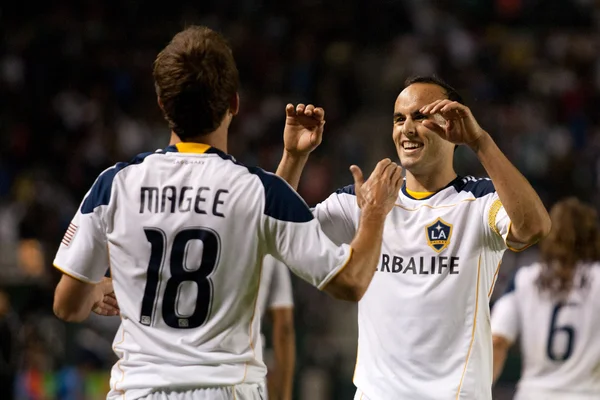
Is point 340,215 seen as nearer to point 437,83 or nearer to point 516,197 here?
point 437,83

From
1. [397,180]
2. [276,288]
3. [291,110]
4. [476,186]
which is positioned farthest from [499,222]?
[276,288]

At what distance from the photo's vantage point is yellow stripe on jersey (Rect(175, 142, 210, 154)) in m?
3.64

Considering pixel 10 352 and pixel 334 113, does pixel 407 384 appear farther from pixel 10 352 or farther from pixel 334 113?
pixel 334 113

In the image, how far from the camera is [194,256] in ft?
11.5

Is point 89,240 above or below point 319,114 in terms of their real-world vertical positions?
below

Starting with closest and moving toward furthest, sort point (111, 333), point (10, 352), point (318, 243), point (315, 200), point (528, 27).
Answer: point (318, 243) < point (10, 352) < point (111, 333) < point (315, 200) < point (528, 27)

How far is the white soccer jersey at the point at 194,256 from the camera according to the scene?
3.50 m

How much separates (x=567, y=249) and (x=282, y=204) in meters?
3.44

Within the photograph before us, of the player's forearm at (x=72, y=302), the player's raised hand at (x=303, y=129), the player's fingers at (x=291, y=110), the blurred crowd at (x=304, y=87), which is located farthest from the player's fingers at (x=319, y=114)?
the blurred crowd at (x=304, y=87)

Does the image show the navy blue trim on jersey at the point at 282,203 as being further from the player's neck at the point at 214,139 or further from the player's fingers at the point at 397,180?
the player's fingers at the point at 397,180

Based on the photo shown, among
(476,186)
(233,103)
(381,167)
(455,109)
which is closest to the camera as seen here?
(233,103)

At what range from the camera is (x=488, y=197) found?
4.57m

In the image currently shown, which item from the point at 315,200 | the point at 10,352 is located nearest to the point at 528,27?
the point at 315,200

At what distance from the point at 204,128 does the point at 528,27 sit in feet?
51.7
